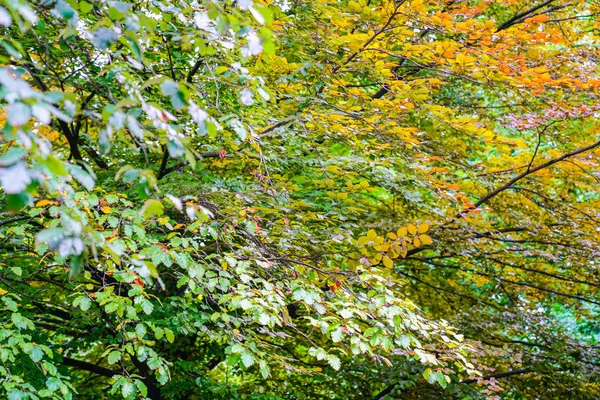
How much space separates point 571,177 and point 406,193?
75.3 inches

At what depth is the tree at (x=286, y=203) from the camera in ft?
6.85

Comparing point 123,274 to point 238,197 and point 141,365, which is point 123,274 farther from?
point 141,365

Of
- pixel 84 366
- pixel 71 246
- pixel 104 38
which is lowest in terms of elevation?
pixel 84 366

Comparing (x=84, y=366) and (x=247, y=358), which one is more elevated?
(x=247, y=358)

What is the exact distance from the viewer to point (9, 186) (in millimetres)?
996

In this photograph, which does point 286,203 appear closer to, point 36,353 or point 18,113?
point 36,353

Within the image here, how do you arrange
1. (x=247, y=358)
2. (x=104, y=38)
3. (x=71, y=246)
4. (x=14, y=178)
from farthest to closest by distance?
1. (x=247, y=358)
2. (x=104, y=38)
3. (x=71, y=246)
4. (x=14, y=178)

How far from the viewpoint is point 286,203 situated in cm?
353

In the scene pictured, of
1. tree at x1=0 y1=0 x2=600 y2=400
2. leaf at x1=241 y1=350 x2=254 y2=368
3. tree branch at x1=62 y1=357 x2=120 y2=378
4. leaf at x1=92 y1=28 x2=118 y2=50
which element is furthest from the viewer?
tree branch at x1=62 y1=357 x2=120 y2=378

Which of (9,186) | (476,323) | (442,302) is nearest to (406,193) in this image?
(476,323)

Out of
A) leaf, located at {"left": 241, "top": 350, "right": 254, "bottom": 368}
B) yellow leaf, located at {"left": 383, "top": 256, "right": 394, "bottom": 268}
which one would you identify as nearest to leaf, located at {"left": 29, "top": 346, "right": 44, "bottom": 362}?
leaf, located at {"left": 241, "top": 350, "right": 254, "bottom": 368}

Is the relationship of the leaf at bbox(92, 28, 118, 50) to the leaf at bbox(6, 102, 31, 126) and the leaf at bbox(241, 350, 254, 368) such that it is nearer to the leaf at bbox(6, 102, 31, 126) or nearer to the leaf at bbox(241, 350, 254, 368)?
the leaf at bbox(6, 102, 31, 126)

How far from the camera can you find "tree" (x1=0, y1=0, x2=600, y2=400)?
209 cm

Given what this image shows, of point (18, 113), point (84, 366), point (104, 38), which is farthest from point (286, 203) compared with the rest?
point (84, 366)
